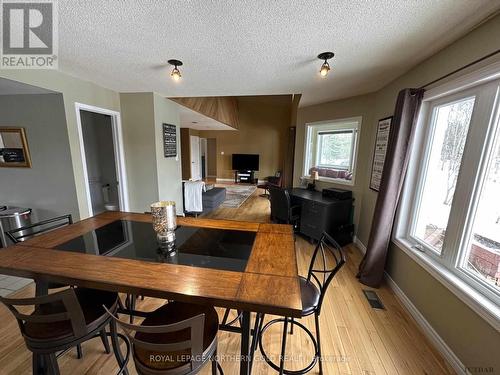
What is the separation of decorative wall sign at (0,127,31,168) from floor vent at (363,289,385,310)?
4284 mm

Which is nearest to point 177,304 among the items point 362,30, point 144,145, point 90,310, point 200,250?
point 200,250

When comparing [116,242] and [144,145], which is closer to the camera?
[116,242]

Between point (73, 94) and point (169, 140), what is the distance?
1.37m

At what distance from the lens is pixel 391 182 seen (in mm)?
2045

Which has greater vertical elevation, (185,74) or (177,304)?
(185,74)

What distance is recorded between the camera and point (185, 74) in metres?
2.34

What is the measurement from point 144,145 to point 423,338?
399 centimetres

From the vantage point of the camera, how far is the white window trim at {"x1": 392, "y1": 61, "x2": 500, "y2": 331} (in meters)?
1.23

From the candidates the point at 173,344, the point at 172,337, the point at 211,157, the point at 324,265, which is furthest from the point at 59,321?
the point at 211,157

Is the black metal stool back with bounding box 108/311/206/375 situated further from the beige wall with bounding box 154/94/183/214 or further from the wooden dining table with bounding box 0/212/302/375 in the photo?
the beige wall with bounding box 154/94/183/214

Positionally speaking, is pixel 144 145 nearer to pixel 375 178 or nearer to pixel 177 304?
pixel 177 304

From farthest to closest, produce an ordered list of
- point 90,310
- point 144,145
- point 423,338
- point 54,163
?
1. point 144,145
2. point 54,163
3. point 423,338
4. point 90,310

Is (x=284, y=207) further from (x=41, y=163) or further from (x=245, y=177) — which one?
(x=245, y=177)

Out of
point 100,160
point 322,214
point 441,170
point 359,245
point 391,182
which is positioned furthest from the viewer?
point 100,160
